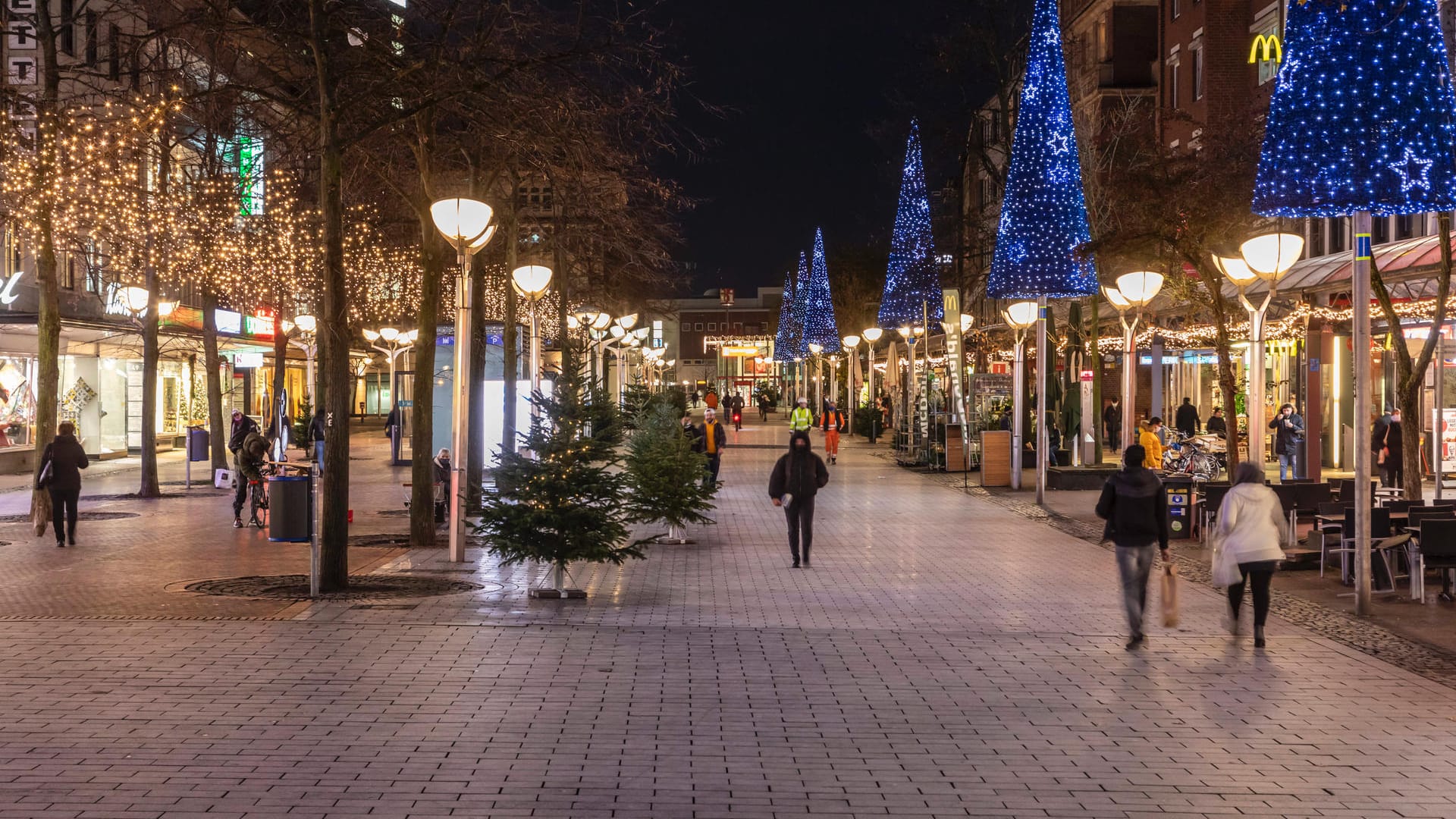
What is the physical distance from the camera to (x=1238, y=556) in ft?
37.5

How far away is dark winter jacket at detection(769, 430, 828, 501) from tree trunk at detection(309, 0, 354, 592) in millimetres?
4867

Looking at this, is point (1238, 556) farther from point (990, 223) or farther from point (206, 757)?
point (990, 223)

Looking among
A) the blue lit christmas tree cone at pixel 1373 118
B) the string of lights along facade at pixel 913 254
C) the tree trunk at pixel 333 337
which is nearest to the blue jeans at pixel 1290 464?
the string of lights along facade at pixel 913 254

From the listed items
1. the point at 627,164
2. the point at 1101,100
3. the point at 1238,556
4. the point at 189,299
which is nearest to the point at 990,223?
the point at 1101,100

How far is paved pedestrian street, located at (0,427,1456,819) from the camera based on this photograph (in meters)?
6.88

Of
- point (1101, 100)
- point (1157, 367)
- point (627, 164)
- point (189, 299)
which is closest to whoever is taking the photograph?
point (627, 164)

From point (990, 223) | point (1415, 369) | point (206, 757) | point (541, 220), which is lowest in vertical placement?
point (206, 757)

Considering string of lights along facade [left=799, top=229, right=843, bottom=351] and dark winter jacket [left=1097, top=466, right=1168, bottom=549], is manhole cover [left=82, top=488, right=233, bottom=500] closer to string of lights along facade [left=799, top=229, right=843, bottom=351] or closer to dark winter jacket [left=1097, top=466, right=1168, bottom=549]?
dark winter jacket [left=1097, top=466, right=1168, bottom=549]

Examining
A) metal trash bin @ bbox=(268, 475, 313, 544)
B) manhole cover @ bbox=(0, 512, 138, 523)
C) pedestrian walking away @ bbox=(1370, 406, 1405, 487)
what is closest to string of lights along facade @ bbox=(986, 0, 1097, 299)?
pedestrian walking away @ bbox=(1370, 406, 1405, 487)

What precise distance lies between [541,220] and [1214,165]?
12394 millimetres

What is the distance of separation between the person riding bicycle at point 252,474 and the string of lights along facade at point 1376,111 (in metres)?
14.3

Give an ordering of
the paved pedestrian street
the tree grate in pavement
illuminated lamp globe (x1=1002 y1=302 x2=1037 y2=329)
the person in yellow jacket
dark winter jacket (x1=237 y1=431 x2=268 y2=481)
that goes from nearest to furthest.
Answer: the paved pedestrian street → the tree grate in pavement → dark winter jacket (x1=237 y1=431 x2=268 y2=481) → the person in yellow jacket → illuminated lamp globe (x1=1002 y1=302 x2=1037 y2=329)

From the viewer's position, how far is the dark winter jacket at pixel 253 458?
69.9 ft

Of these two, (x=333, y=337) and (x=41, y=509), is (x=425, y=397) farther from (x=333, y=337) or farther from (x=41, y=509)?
(x=41, y=509)
